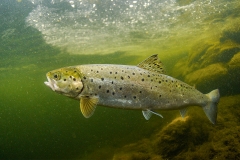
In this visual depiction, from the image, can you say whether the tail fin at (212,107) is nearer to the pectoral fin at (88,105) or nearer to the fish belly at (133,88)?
the fish belly at (133,88)

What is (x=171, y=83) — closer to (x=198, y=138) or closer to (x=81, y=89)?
(x=81, y=89)

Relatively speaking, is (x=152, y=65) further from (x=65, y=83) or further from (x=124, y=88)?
(x=65, y=83)

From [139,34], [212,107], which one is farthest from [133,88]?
[139,34]

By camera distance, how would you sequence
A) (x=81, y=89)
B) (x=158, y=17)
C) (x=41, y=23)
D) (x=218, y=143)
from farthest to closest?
1. (x=158, y=17)
2. (x=41, y=23)
3. (x=218, y=143)
4. (x=81, y=89)

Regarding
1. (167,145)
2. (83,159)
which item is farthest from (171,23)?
(83,159)

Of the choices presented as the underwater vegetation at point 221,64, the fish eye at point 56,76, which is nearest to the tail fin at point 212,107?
the fish eye at point 56,76

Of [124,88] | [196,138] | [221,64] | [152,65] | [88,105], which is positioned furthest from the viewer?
[221,64]
